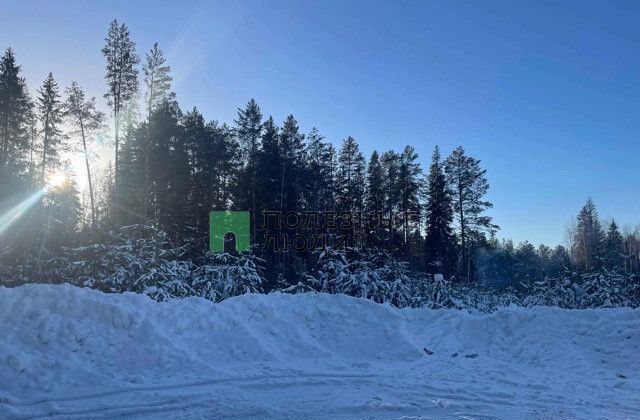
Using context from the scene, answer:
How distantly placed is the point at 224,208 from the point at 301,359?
66.6 ft

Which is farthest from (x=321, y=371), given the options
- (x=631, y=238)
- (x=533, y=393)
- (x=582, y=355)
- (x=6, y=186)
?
(x=631, y=238)

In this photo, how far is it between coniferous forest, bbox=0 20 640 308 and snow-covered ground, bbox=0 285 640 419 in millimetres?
4217

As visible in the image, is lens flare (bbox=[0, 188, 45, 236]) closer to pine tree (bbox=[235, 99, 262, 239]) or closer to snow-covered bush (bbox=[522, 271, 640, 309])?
pine tree (bbox=[235, 99, 262, 239])

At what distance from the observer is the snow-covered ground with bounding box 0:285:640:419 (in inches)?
257

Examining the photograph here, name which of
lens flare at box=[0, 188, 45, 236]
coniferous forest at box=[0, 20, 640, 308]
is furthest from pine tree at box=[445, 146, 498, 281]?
lens flare at box=[0, 188, 45, 236]

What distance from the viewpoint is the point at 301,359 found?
994cm

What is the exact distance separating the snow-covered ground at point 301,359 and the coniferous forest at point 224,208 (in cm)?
422

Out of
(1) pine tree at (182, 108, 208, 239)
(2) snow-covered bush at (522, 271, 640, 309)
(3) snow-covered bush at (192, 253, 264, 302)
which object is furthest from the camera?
(1) pine tree at (182, 108, 208, 239)

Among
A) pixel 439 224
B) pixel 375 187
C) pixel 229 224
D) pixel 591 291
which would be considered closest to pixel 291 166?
pixel 229 224

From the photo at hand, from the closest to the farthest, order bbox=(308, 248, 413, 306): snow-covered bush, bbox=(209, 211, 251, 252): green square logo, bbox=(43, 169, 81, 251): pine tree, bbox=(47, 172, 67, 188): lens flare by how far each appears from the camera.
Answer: bbox=(43, 169, 81, 251): pine tree → bbox=(308, 248, 413, 306): snow-covered bush → bbox=(209, 211, 251, 252): green square logo → bbox=(47, 172, 67, 188): lens flare

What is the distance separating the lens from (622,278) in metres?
17.2

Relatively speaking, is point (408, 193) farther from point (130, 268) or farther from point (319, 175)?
point (130, 268)

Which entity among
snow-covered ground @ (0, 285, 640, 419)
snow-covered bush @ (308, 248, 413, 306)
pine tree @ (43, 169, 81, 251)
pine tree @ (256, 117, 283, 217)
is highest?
pine tree @ (256, 117, 283, 217)

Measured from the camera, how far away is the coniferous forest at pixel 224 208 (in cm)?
1681
